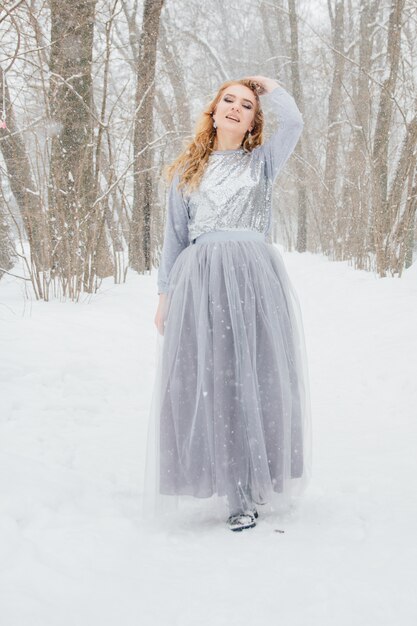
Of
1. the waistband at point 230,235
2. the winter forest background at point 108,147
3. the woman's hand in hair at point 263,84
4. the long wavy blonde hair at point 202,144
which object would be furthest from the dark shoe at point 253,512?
the winter forest background at point 108,147

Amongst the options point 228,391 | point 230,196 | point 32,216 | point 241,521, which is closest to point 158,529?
point 241,521

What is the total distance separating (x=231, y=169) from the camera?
82.5 inches

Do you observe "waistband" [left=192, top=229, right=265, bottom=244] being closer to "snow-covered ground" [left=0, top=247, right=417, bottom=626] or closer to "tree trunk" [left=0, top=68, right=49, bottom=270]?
"snow-covered ground" [left=0, top=247, right=417, bottom=626]

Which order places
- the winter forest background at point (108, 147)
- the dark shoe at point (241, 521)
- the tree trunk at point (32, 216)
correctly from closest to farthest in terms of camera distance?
the dark shoe at point (241, 521), the tree trunk at point (32, 216), the winter forest background at point (108, 147)

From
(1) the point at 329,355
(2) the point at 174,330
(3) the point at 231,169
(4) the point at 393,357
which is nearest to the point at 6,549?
(2) the point at 174,330

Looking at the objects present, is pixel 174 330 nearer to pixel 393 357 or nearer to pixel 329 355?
pixel 393 357

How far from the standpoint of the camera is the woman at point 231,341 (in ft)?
6.44

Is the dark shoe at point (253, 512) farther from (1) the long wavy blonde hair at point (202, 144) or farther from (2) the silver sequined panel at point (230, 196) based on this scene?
(1) the long wavy blonde hair at point (202, 144)

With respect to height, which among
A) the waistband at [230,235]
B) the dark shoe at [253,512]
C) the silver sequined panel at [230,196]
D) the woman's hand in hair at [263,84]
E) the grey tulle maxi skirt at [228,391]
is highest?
the woman's hand in hair at [263,84]

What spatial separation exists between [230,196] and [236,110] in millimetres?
350

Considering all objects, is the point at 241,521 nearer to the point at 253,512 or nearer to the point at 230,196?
the point at 253,512

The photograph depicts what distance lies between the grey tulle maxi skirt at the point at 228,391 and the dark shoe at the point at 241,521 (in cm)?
3

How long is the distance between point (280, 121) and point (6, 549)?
69.4 inches

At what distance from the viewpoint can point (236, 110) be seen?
2.10 meters
